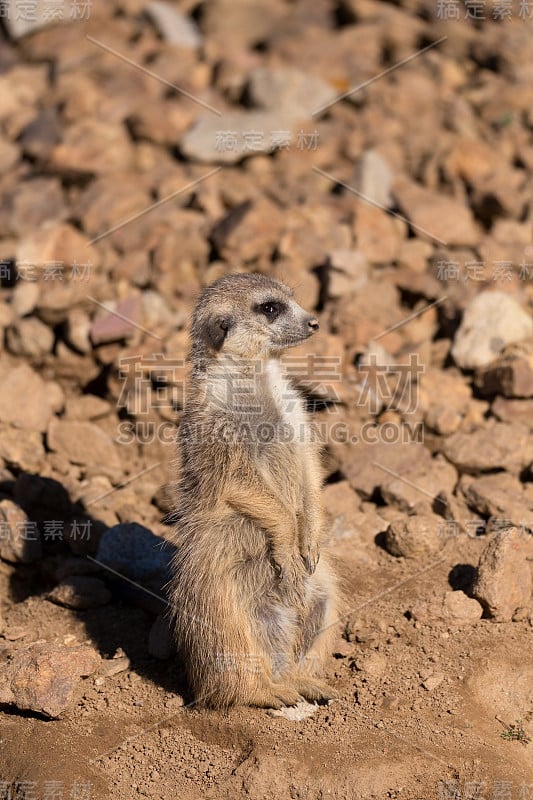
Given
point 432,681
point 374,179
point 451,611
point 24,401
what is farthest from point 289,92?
point 432,681

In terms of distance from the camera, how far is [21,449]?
5.24 m

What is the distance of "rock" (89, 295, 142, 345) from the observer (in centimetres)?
571

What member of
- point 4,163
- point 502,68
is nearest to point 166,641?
point 4,163

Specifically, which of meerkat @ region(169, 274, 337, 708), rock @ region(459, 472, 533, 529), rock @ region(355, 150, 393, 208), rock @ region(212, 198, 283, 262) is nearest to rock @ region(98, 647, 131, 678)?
meerkat @ region(169, 274, 337, 708)

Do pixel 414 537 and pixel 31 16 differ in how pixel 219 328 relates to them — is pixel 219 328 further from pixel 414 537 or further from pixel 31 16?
pixel 31 16

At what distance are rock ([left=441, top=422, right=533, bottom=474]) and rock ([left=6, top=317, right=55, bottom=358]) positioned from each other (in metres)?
2.68

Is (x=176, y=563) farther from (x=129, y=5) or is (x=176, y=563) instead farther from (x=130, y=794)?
(x=129, y=5)

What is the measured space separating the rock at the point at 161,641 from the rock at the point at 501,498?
1620 mm

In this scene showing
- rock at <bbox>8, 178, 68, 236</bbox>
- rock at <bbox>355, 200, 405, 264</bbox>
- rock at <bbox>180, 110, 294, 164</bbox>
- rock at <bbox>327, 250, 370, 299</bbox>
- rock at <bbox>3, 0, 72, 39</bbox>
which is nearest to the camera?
rock at <bbox>327, 250, 370, 299</bbox>

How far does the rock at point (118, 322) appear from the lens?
5.71 metres

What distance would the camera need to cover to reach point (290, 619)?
12.0 feet

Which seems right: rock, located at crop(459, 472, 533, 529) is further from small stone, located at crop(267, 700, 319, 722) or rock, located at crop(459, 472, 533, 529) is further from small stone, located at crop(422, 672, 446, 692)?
small stone, located at crop(267, 700, 319, 722)

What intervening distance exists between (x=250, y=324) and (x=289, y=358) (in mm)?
1647

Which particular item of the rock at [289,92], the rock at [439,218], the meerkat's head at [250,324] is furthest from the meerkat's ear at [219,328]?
the rock at [289,92]
